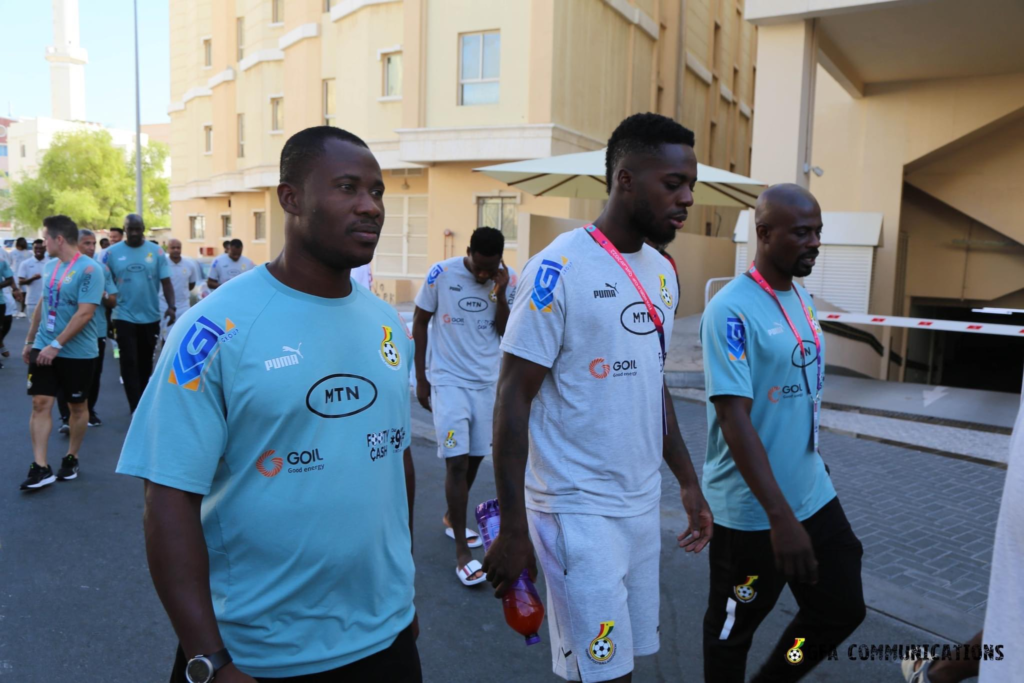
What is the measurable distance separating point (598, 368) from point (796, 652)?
142 cm

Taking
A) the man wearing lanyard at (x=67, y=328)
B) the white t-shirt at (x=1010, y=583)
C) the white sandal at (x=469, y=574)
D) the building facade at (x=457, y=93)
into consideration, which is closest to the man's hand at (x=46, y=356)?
the man wearing lanyard at (x=67, y=328)

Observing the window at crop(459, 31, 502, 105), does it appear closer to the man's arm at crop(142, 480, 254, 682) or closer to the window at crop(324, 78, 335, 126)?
the window at crop(324, 78, 335, 126)

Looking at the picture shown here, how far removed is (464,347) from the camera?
5.34 meters

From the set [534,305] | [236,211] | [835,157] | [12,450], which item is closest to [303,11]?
[236,211]

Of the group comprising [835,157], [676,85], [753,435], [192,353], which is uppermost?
[676,85]

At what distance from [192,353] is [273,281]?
0.98 feet

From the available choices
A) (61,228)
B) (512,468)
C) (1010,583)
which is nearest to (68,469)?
(61,228)

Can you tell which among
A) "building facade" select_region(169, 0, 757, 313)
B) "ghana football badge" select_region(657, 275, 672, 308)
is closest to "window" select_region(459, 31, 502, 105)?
→ "building facade" select_region(169, 0, 757, 313)

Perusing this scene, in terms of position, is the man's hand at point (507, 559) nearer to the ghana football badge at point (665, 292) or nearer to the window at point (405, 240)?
Answer: the ghana football badge at point (665, 292)

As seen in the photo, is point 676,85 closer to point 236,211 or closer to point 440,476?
point 236,211

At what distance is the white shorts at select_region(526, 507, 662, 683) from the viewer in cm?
262

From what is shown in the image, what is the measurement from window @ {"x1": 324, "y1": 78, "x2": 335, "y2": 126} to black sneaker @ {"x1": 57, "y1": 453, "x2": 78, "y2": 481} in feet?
74.2

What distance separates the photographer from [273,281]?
6.73ft

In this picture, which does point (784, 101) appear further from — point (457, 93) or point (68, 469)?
point (457, 93)
